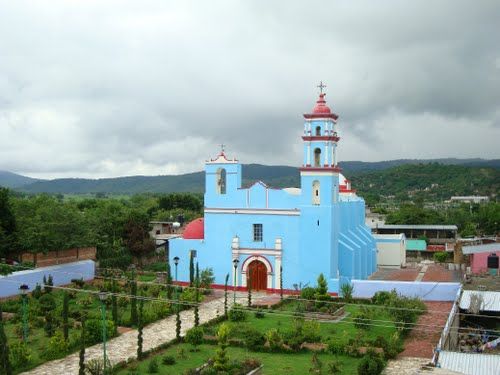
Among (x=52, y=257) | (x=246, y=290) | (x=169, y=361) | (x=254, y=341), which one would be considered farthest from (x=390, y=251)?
(x=169, y=361)

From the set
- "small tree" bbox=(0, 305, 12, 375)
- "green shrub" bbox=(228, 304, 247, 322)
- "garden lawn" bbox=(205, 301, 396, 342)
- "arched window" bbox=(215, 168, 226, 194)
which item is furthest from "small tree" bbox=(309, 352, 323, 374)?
"arched window" bbox=(215, 168, 226, 194)

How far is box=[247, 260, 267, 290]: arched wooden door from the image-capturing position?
34.2 m

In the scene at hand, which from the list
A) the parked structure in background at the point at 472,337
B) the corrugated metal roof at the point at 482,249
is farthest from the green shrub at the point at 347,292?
the corrugated metal roof at the point at 482,249

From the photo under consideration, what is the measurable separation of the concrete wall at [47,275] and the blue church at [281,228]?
5.28 m

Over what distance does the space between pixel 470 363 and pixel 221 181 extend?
20.5 m

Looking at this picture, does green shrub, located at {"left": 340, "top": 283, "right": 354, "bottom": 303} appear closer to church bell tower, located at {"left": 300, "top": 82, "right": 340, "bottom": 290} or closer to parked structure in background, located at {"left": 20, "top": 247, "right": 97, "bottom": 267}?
church bell tower, located at {"left": 300, "top": 82, "right": 340, "bottom": 290}

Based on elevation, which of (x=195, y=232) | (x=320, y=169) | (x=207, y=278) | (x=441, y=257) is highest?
(x=320, y=169)

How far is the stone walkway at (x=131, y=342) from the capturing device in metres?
19.9

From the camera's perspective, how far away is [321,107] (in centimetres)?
3378

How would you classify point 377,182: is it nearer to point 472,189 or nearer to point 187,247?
point 472,189

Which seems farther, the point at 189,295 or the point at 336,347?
the point at 189,295

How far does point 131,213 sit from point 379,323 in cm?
2292

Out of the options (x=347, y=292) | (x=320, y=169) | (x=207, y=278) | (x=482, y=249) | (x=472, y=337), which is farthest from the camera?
(x=482, y=249)

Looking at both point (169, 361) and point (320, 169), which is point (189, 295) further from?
point (320, 169)
